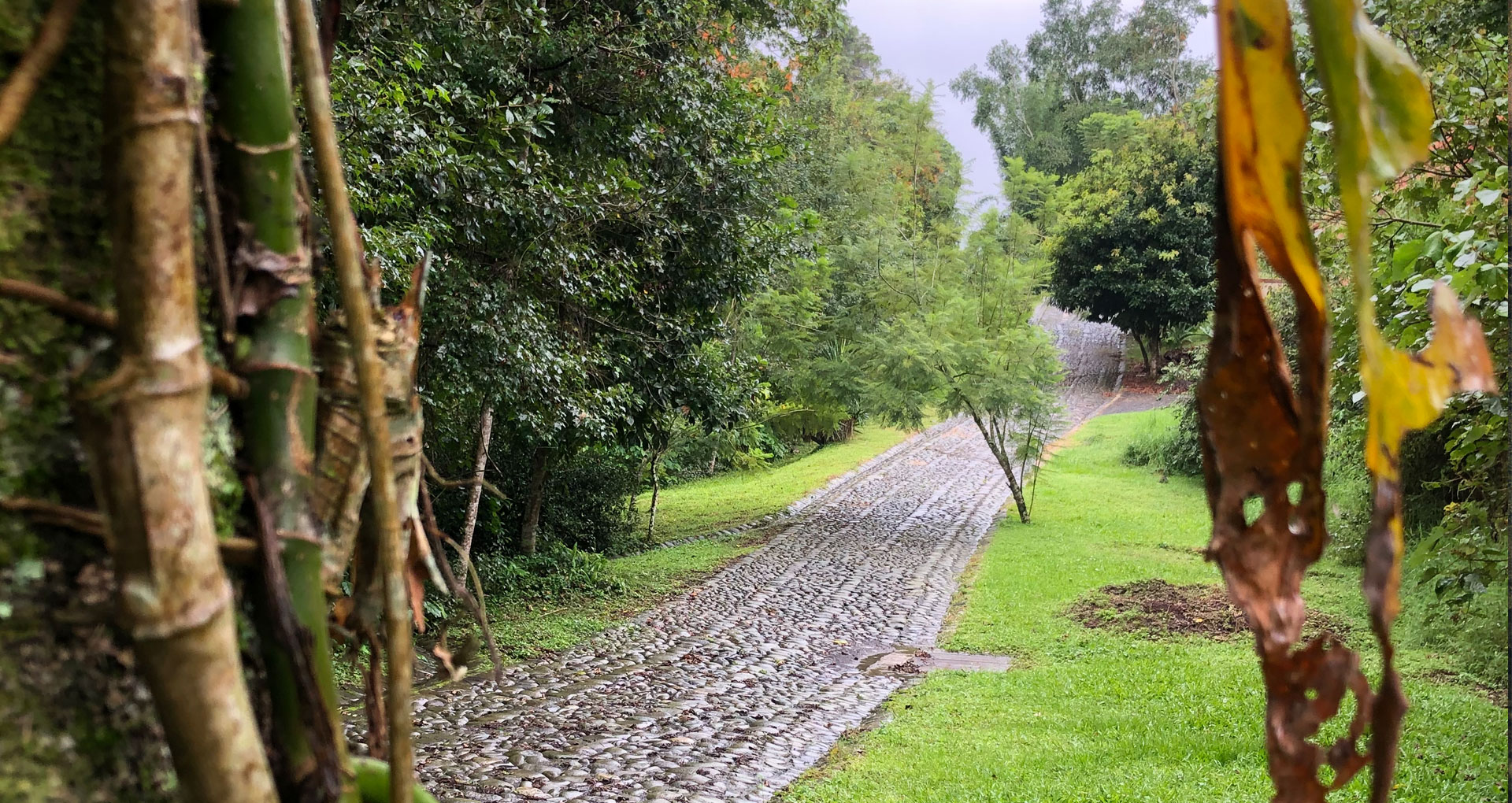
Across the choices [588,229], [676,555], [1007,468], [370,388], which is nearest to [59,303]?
[370,388]

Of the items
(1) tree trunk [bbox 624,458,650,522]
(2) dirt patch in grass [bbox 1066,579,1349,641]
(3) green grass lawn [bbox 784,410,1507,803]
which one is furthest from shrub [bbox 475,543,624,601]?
(2) dirt patch in grass [bbox 1066,579,1349,641]

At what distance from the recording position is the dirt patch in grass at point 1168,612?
8.03 metres

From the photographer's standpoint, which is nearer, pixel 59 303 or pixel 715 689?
pixel 59 303

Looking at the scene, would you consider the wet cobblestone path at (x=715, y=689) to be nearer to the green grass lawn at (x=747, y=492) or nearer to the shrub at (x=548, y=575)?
the shrub at (x=548, y=575)

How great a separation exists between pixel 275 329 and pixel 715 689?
650 cm

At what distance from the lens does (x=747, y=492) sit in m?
17.1

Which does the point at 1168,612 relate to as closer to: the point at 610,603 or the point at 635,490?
the point at 610,603

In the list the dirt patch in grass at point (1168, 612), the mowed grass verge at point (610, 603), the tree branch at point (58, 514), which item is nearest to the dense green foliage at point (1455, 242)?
the tree branch at point (58, 514)

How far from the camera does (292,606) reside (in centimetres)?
62

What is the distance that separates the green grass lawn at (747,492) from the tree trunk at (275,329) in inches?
487

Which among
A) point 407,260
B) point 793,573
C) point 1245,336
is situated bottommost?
point 793,573

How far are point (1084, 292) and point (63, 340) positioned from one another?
83.0 ft

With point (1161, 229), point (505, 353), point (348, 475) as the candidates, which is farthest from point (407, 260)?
point (1161, 229)

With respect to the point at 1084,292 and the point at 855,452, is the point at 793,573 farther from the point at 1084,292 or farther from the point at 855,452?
the point at 1084,292
